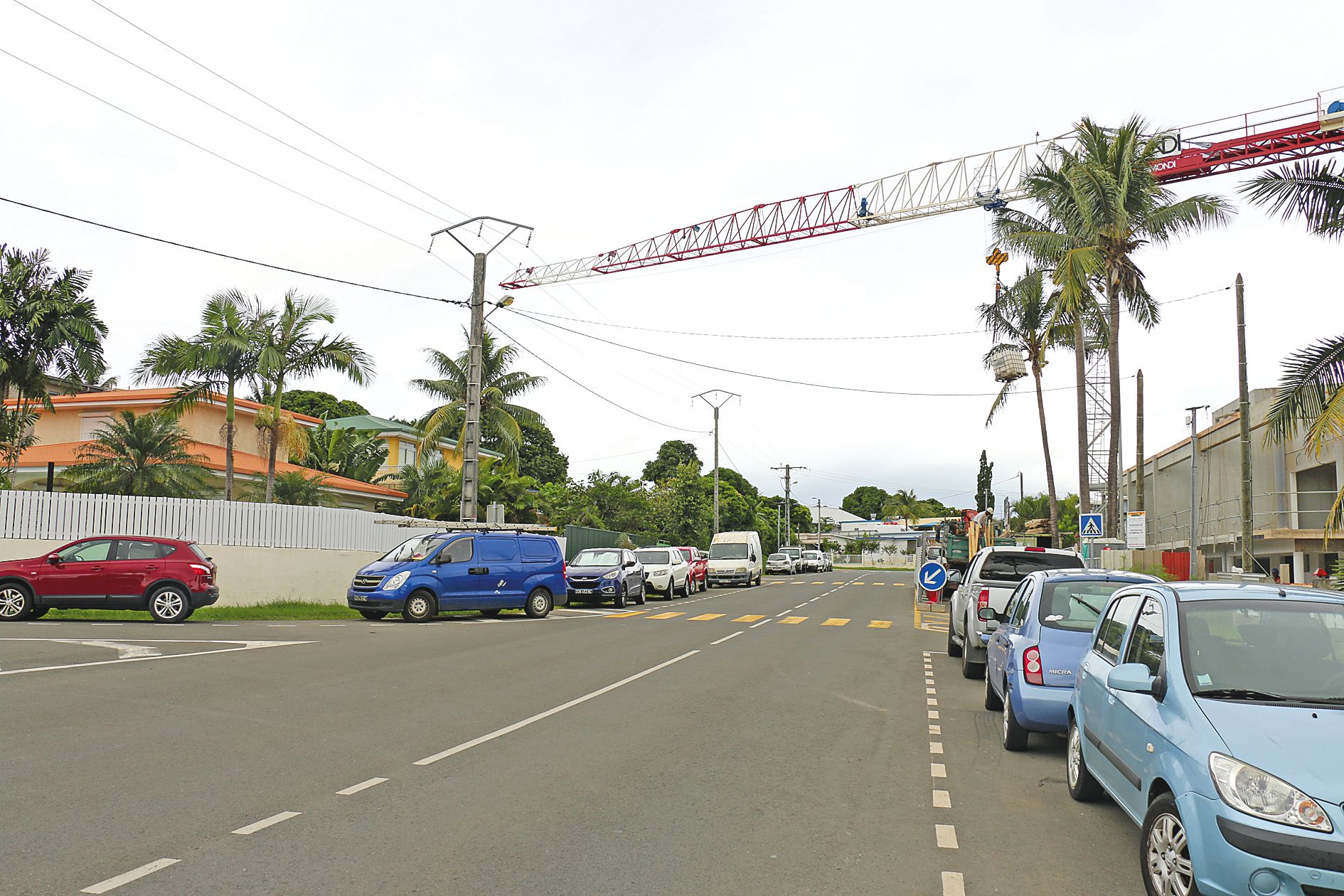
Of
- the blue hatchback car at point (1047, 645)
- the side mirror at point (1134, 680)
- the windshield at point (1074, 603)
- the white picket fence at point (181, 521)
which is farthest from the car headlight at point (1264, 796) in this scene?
the white picket fence at point (181, 521)

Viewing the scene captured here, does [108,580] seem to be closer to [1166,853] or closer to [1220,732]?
[1166,853]

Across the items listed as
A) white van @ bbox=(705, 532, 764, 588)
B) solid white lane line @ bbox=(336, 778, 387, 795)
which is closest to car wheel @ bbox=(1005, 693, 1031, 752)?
solid white lane line @ bbox=(336, 778, 387, 795)

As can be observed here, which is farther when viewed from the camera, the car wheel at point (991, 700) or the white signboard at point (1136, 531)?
the white signboard at point (1136, 531)

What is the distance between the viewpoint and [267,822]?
5.91 metres

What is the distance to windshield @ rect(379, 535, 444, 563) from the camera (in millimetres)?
21344

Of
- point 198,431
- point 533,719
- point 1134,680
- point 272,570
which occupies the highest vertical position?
point 198,431

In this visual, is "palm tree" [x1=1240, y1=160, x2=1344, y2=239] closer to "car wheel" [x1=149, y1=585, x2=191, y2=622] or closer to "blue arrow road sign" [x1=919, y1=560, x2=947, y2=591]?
"blue arrow road sign" [x1=919, y1=560, x2=947, y2=591]

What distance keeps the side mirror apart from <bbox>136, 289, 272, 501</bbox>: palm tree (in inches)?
1078

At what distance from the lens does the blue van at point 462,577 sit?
810 inches

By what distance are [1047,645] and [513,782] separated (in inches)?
181

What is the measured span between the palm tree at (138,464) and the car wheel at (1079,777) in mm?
25747

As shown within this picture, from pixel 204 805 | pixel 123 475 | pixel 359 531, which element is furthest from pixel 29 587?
pixel 204 805

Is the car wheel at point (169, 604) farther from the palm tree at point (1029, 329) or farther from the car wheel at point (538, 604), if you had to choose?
the palm tree at point (1029, 329)

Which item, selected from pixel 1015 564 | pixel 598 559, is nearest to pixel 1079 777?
pixel 1015 564
